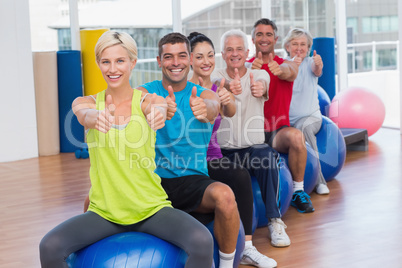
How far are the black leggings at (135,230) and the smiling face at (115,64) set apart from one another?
0.50 metres

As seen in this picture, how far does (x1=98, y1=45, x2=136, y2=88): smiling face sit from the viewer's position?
2.24m

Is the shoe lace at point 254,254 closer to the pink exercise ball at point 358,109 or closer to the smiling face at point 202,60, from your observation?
the smiling face at point 202,60

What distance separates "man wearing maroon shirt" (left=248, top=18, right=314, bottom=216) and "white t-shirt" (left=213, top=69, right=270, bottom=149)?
0.95 ft

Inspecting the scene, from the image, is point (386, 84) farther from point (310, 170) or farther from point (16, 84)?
point (16, 84)

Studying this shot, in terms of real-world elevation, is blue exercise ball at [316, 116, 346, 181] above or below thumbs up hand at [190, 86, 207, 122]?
below

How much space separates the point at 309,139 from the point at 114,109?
1959 mm

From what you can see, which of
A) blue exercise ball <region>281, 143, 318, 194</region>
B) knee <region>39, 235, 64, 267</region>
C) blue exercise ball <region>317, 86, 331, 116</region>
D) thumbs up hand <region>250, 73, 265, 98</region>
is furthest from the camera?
blue exercise ball <region>317, 86, 331, 116</region>

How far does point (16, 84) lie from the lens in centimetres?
533

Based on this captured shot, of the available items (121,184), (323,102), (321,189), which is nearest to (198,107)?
(121,184)

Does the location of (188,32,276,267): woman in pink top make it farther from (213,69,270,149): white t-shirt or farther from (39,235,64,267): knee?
(39,235,64,267): knee

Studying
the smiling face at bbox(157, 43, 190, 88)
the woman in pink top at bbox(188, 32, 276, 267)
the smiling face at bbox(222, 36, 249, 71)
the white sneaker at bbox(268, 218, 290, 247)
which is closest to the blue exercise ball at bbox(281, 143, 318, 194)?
the white sneaker at bbox(268, 218, 290, 247)

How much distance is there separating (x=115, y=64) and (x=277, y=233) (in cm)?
129

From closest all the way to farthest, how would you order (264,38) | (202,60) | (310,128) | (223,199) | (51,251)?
(51,251) → (223,199) → (202,60) → (264,38) → (310,128)

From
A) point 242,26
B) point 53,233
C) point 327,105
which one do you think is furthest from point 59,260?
point 242,26
